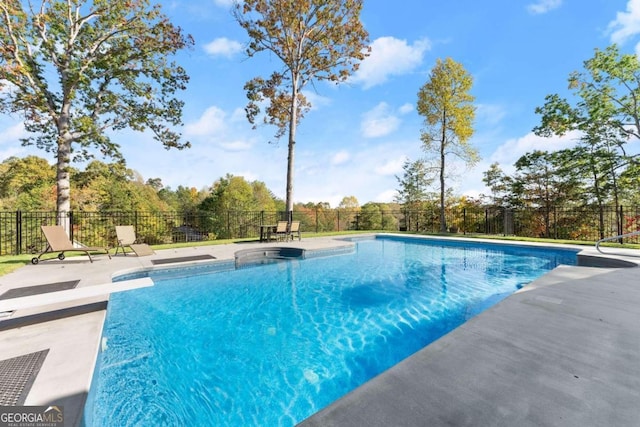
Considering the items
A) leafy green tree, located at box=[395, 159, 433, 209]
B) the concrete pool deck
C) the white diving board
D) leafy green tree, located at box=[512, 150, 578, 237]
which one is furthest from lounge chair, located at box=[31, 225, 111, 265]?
leafy green tree, located at box=[395, 159, 433, 209]

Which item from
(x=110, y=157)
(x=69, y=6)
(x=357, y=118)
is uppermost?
(x=69, y=6)

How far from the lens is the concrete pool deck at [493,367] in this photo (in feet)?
4.46

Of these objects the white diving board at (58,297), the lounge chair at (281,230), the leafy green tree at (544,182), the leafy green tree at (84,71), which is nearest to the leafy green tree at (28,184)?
the leafy green tree at (84,71)

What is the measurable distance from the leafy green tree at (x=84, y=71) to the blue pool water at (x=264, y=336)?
8.12 m

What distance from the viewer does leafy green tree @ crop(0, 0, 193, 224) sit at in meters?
8.95

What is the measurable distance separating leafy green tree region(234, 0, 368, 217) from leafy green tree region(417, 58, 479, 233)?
415 centimetres

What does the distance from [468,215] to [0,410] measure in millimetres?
19761

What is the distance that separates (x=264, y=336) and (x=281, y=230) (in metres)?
7.23

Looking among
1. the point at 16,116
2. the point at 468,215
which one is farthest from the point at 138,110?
the point at 468,215

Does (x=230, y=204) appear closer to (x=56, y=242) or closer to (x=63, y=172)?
(x=63, y=172)

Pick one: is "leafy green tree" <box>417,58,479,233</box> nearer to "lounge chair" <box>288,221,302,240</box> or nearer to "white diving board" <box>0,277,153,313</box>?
"lounge chair" <box>288,221,302,240</box>

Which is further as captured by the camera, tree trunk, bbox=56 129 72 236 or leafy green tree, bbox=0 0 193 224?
tree trunk, bbox=56 129 72 236

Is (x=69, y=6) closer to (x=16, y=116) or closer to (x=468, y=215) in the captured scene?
(x=16, y=116)

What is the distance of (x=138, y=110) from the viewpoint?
11.0 metres
